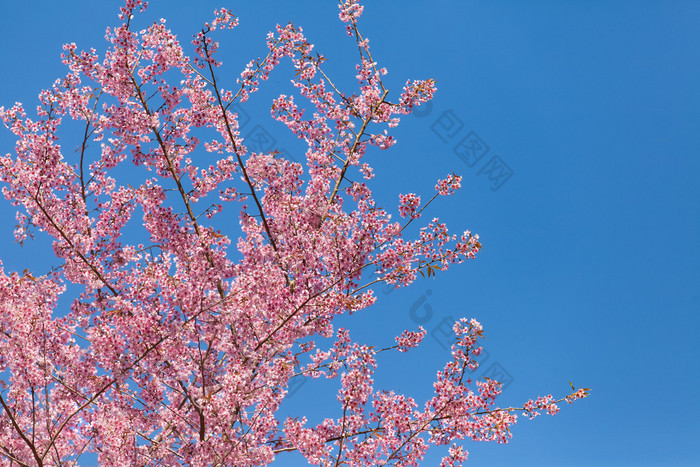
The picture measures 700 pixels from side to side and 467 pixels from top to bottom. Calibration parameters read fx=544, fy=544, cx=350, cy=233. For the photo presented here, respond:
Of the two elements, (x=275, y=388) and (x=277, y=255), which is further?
(x=277, y=255)

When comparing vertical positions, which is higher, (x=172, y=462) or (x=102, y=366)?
(x=102, y=366)

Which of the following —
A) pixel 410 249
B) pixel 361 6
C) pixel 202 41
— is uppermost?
pixel 361 6

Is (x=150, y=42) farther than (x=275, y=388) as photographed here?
Yes

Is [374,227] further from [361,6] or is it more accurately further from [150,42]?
[150,42]

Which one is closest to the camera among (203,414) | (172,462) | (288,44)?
(203,414)

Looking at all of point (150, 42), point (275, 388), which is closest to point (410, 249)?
point (275, 388)

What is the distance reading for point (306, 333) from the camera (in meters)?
7.56

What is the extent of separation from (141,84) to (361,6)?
362 centimetres

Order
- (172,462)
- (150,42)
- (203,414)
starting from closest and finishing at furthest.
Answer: (203,414)
(172,462)
(150,42)

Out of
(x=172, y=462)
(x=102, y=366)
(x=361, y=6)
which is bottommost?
(x=172, y=462)

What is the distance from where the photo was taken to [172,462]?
729 centimetres

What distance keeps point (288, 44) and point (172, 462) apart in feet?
20.7

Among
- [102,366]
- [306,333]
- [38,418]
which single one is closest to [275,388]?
[306,333]

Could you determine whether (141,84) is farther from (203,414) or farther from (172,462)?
(172,462)
